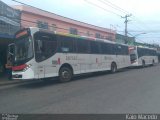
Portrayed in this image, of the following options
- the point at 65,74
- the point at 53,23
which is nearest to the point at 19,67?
the point at 65,74

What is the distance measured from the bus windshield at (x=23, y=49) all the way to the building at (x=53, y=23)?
879 centimetres

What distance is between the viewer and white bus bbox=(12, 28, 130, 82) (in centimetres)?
1397

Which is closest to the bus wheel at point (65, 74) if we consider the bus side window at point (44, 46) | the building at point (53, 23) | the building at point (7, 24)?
the bus side window at point (44, 46)

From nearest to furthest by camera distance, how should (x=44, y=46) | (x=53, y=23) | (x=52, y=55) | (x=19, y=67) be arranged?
(x=19, y=67) < (x=44, y=46) < (x=52, y=55) < (x=53, y=23)

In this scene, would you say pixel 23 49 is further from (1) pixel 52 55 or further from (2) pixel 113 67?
(2) pixel 113 67

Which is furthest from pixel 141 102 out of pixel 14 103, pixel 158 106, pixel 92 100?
pixel 14 103

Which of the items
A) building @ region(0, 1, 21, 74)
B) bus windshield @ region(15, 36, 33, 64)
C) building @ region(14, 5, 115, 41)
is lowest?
bus windshield @ region(15, 36, 33, 64)

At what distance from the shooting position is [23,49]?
1436 cm

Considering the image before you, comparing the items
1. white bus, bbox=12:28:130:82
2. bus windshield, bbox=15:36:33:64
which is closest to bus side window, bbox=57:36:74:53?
white bus, bbox=12:28:130:82

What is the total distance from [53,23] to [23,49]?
1953cm

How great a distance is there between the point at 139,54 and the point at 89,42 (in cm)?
1617

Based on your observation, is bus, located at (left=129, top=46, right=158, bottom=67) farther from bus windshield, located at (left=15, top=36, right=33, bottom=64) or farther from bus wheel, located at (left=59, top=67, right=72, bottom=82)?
bus windshield, located at (left=15, top=36, right=33, bottom=64)

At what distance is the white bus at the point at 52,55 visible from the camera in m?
14.0

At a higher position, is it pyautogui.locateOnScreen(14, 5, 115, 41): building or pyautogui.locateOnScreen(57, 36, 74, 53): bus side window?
pyautogui.locateOnScreen(14, 5, 115, 41): building
